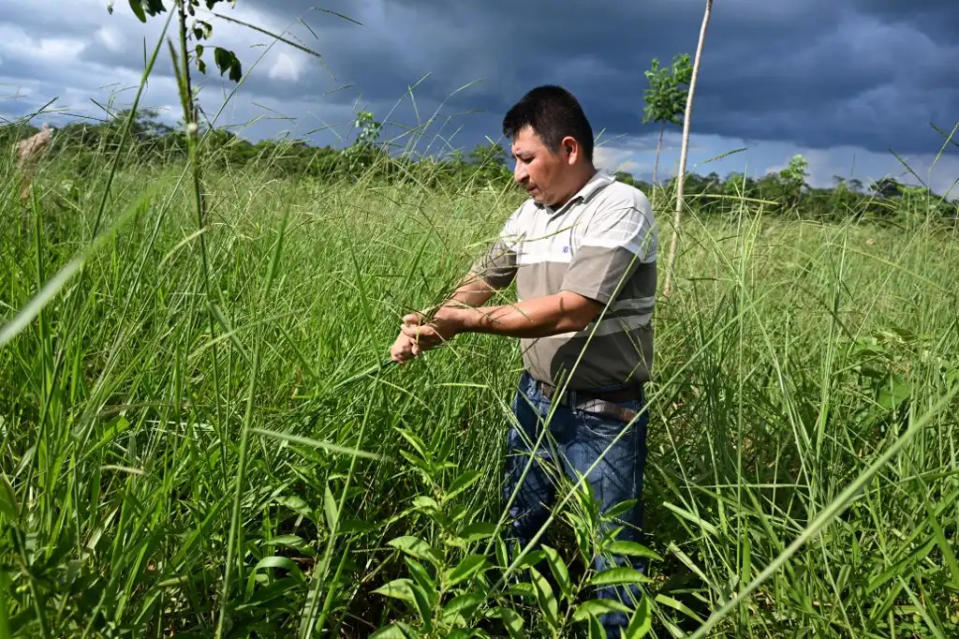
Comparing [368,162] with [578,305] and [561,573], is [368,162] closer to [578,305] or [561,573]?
[578,305]

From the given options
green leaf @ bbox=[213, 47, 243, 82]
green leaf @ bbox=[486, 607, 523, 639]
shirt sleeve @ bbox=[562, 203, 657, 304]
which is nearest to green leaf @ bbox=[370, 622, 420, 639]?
green leaf @ bbox=[486, 607, 523, 639]

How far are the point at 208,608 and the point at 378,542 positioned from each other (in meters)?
0.46

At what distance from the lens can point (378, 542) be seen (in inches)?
59.4

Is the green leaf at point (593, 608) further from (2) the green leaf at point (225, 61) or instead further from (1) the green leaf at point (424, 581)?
(2) the green leaf at point (225, 61)

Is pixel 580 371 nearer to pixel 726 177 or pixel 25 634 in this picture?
pixel 726 177

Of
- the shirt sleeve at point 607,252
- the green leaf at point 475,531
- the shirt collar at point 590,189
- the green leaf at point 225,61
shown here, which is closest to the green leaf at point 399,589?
the green leaf at point 475,531

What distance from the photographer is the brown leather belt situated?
1773mm

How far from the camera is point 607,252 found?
1594 millimetres

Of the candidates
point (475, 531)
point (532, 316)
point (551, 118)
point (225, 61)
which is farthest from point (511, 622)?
point (225, 61)

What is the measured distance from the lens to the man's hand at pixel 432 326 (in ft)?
4.46

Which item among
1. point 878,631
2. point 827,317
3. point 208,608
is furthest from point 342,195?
point 878,631

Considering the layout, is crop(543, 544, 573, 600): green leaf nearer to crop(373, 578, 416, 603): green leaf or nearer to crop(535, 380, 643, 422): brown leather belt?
crop(373, 578, 416, 603): green leaf

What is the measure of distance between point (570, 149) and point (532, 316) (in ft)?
1.93

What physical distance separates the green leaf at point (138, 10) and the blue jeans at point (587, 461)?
142 cm
